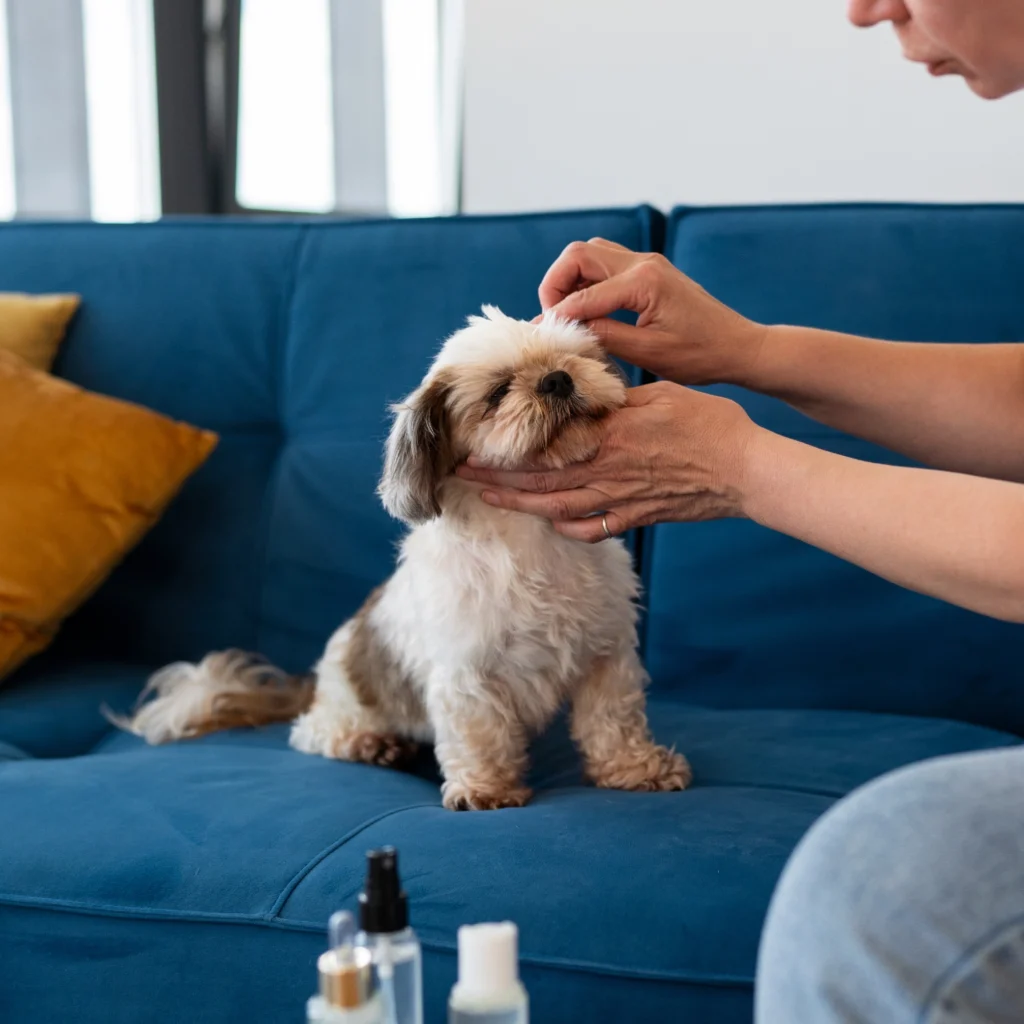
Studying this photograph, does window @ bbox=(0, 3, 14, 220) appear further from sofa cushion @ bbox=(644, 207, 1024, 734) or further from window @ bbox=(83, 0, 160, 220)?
sofa cushion @ bbox=(644, 207, 1024, 734)

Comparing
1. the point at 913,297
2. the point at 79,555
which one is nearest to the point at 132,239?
the point at 79,555

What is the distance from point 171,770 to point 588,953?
2.19ft

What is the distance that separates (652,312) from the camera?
1.57 metres

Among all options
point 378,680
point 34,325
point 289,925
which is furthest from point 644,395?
point 34,325

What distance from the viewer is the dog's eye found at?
4.86 ft

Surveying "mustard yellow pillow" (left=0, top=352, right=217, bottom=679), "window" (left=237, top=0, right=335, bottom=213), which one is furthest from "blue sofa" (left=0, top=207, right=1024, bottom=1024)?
"window" (left=237, top=0, right=335, bottom=213)

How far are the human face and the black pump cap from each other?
0.96 m

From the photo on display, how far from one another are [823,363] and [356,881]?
86cm

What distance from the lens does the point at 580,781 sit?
5.45 ft

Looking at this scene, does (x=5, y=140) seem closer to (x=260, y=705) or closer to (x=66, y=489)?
(x=66, y=489)

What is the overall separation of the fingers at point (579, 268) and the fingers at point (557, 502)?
0.84 ft

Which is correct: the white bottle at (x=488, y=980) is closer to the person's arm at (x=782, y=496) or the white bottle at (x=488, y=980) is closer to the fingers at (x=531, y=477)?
the person's arm at (x=782, y=496)

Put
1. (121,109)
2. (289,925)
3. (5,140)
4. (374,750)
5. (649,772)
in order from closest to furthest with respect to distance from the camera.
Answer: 1. (289,925)
2. (649,772)
3. (374,750)
4. (5,140)
5. (121,109)

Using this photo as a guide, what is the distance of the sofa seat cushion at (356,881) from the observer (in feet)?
3.76
